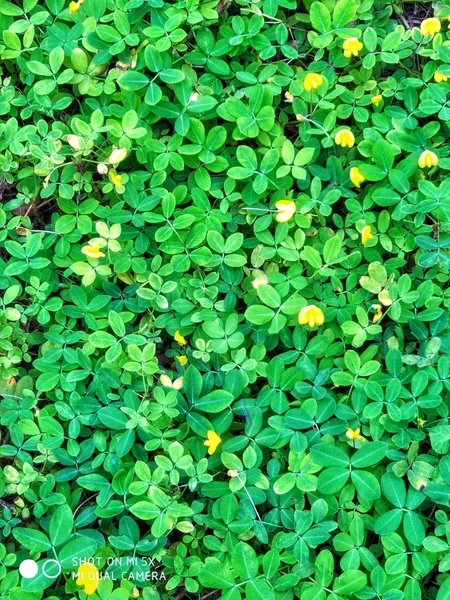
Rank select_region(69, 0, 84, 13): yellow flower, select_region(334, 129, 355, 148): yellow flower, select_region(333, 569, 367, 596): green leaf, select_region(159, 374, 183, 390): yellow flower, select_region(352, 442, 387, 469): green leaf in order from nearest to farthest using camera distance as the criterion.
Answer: select_region(333, 569, 367, 596): green leaf < select_region(352, 442, 387, 469): green leaf < select_region(159, 374, 183, 390): yellow flower < select_region(334, 129, 355, 148): yellow flower < select_region(69, 0, 84, 13): yellow flower

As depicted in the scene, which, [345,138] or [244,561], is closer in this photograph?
[244,561]

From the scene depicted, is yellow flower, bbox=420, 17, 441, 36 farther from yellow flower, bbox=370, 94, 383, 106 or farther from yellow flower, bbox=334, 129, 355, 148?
yellow flower, bbox=334, 129, 355, 148

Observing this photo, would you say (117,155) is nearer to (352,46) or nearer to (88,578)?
(352,46)

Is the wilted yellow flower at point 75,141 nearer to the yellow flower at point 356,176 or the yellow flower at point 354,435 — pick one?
the yellow flower at point 356,176

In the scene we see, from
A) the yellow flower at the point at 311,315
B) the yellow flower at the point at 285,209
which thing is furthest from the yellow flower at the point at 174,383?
the yellow flower at the point at 285,209

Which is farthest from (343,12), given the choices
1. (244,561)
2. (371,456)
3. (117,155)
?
(244,561)

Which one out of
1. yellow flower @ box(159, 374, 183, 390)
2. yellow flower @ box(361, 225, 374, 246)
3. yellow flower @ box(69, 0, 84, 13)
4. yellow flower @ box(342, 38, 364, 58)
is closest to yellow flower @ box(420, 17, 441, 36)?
yellow flower @ box(342, 38, 364, 58)

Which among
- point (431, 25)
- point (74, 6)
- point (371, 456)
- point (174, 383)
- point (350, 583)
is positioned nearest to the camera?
point (350, 583)
